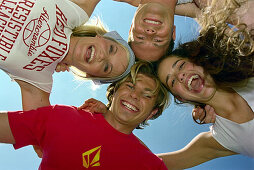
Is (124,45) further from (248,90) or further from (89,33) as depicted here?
(248,90)

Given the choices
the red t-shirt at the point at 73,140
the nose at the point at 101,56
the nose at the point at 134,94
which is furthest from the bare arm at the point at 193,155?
the nose at the point at 101,56

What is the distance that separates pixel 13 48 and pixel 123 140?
1.45m

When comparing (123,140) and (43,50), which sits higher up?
(43,50)

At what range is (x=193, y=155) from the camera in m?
3.41

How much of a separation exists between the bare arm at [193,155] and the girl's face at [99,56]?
1.22 meters

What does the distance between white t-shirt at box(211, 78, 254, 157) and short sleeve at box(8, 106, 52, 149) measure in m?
1.82

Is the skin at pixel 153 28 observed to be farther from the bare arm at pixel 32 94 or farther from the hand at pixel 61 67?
the bare arm at pixel 32 94

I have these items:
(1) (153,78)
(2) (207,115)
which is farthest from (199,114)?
(1) (153,78)

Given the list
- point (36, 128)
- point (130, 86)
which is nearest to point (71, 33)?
point (130, 86)

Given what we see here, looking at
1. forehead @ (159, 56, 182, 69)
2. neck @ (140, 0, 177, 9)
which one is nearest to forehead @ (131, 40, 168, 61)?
forehead @ (159, 56, 182, 69)

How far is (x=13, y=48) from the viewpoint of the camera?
2.81 meters

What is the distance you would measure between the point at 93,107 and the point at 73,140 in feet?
1.54

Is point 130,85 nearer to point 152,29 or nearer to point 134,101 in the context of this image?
point 134,101

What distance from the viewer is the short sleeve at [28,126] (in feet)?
8.05
